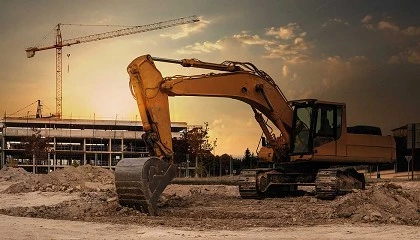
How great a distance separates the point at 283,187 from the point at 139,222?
414 inches

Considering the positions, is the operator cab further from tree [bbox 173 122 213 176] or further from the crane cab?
tree [bbox 173 122 213 176]

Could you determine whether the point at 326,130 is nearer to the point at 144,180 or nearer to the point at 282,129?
the point at 282,129

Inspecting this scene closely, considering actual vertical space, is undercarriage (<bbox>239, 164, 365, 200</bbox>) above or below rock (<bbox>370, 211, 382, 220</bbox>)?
above

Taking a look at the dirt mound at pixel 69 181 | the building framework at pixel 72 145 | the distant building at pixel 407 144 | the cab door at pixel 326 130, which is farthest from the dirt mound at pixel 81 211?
the building framework at pixel 72 145

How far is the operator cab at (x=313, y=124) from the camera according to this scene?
2389 cm

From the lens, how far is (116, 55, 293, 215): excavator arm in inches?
727

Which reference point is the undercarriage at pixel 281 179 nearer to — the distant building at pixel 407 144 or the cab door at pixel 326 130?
the cab door at pixel 326 130

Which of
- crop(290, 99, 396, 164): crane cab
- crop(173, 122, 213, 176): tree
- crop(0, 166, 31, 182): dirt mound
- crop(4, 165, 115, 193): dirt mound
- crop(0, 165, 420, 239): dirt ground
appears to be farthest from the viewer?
crop(173, 122, 213, 176): tree

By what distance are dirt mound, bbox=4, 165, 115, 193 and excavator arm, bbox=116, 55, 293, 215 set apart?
1238 cm

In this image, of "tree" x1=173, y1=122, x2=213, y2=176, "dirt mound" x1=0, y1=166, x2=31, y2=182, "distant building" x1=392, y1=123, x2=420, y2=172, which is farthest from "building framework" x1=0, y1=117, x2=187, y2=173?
"dirt mound" x1=0, y1=166, x2=31, y2=182

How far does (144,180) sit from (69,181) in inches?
846

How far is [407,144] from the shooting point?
158ft

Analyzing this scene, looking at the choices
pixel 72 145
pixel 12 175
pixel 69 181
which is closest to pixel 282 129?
pixel 69 181

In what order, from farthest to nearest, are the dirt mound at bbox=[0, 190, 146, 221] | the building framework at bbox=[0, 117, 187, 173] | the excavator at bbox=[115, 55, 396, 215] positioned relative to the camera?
the building framework at bbox=[0, 117, 187, 173], the excavator at bbox=[115, 55, 396, 215], the dirt mound at bbox=[0, 190, 146, 221]
